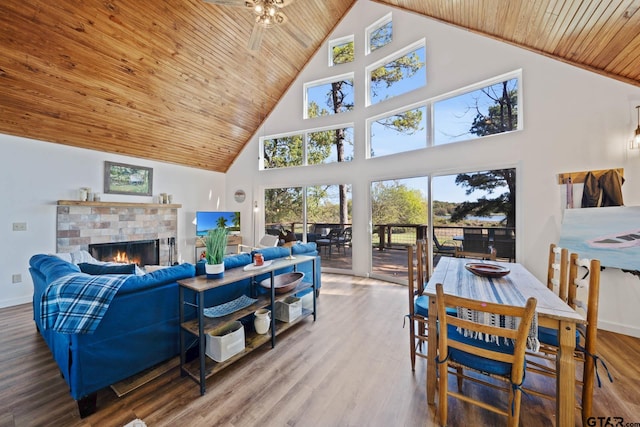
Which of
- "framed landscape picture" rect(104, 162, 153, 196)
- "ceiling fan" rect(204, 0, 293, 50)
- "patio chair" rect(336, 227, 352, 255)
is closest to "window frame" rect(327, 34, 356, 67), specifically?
"ceiling fan" rect(204, 0, 293, 50)

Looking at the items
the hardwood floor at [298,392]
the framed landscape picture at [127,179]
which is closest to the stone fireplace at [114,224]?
the framed landscape picture at [127,179]

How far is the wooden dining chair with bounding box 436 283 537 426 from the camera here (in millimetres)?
1178

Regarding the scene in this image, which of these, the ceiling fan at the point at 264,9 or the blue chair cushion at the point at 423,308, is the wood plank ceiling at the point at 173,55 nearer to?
the ceiling fan at the point at 264,9

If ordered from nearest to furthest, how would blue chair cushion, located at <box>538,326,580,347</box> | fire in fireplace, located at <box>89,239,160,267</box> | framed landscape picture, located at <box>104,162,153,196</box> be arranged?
1. blue chair cushion, located at <box>538,326,580,347</box>
2. fire in fireplace, located at <box>89,239,160,267</box>
3. framed landscape picture, located at <box>104,162,153,196</box>

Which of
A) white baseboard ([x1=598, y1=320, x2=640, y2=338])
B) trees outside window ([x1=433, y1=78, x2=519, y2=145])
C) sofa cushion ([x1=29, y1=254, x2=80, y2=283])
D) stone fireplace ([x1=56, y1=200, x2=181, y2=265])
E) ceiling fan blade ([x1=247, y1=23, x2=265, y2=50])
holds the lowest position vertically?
white baseboard ([x1=598, y1=320, x2=640, y2=338])

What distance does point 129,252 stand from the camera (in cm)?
498

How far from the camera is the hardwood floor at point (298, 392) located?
1554 mm

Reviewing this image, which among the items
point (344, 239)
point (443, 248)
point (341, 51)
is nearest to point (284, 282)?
point (344, 239)

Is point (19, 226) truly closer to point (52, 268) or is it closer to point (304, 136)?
point (52, 268)

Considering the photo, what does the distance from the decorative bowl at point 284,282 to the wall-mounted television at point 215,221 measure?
3620 millimetres

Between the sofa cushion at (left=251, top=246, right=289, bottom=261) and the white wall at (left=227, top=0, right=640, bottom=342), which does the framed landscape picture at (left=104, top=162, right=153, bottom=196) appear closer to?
the sofa cushion at (left=251, top=246, right=289, bottom=261)

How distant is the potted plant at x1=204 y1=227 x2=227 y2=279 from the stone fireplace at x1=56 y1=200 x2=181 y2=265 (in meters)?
3.88

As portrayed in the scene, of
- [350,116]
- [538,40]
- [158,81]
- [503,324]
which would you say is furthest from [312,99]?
[503,324]

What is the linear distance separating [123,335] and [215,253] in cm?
83
